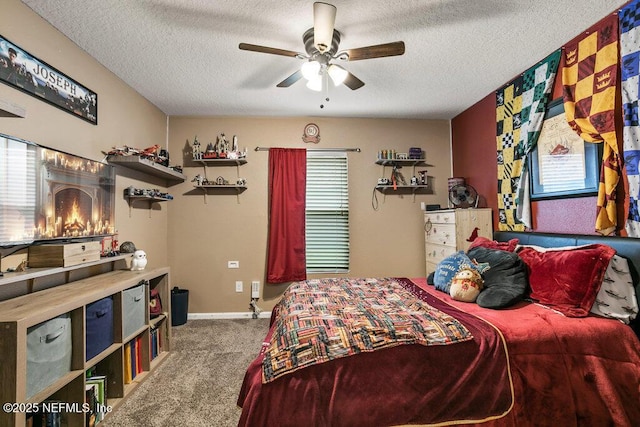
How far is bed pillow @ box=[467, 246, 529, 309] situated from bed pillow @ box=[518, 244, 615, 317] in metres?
0.10

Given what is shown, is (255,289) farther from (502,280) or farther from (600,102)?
(600,102)

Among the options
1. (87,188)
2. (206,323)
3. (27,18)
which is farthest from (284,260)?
(27,18)

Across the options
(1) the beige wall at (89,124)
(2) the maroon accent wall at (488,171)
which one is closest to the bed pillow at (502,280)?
(2) the maroon accent wall at (488,171)

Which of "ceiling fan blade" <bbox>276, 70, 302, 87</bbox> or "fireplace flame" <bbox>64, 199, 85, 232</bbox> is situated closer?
"fireplace flame" <bbox>64, 199, 85, 232</bbox>

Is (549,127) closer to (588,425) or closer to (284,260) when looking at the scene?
(588,425)

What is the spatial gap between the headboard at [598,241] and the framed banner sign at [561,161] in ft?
1.17

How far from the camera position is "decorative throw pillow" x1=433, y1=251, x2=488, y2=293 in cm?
239

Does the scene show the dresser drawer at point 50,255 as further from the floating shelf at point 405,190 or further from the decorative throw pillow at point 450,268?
the floating shelf at point 405,190

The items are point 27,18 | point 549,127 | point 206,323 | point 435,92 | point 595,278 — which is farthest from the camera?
point 206,323

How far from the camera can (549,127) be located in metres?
2.60

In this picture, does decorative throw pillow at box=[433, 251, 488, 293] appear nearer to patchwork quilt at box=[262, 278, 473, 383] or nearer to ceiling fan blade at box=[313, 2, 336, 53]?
patchwork quilt at box=[262, 278, 473, 383]

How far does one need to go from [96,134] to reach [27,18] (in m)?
0.87

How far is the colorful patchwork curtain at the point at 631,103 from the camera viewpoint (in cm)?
188

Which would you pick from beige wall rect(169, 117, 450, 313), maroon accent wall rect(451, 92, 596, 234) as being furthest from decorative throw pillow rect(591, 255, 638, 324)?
beige wall rect(169, 117, 450, 313)
